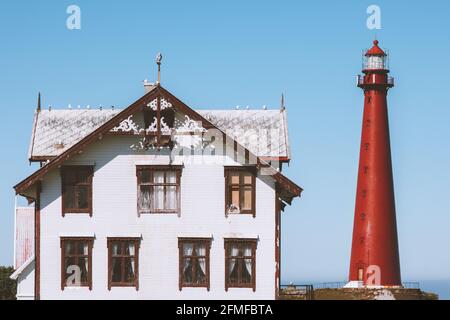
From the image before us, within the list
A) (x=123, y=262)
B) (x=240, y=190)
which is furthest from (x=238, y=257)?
(x=123, y=262)

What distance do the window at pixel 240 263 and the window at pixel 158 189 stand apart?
2.89 m

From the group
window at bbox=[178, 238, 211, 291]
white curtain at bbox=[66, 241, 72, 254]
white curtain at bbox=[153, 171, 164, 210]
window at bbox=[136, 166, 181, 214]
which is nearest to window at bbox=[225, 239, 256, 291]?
window at bbox=[178, 238, 211, 291]

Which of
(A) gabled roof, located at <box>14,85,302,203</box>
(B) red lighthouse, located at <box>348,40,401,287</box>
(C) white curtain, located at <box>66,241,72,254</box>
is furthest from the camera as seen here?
(B) red lighthouse, located at <box>348,40,401,287</box>

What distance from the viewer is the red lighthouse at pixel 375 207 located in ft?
340

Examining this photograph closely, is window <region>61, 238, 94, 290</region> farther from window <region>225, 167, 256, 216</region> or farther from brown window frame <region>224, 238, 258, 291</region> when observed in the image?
window <region>225, 167, 256, 216</region>

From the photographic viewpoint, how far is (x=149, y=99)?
6197cm

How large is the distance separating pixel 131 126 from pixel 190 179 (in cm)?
338

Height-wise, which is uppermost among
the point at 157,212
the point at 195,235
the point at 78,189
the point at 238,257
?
the point at 78,189

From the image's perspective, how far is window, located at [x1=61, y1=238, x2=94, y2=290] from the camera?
2468 inches

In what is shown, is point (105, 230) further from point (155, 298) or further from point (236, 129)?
point (236, 129)

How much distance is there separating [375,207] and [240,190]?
140 ft

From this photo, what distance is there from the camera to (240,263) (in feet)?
205

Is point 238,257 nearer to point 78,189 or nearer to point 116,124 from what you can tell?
point 78,189
